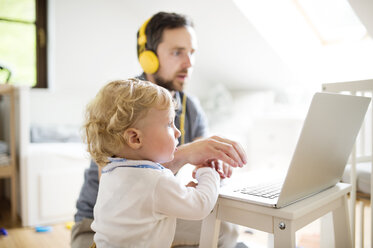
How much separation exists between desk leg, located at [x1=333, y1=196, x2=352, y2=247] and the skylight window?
2.10 meters

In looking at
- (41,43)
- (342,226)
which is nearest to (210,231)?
(342,226)

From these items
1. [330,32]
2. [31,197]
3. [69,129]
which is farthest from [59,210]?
[330,32]

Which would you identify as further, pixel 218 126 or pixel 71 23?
pixel 218 126

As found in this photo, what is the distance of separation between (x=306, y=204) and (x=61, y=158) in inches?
73.8

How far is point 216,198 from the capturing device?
757 millimetres

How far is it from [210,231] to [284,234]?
19 centimetres

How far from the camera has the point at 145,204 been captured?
718mm

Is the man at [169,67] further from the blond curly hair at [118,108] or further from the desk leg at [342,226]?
the blond curly hair at [118,108]

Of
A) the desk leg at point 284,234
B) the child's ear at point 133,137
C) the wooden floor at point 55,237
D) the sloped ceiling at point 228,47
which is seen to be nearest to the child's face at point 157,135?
the child's ear at point 133,137

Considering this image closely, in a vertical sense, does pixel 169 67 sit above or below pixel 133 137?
above

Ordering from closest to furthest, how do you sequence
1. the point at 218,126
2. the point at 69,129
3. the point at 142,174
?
the point at 142,174 < the point at 69,129 < the point at 218,126

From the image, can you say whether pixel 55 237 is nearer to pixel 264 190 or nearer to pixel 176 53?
pixel 176 53

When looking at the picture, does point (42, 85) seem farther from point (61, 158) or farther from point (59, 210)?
point (59, 210)

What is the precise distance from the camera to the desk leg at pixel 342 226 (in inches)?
37.4
